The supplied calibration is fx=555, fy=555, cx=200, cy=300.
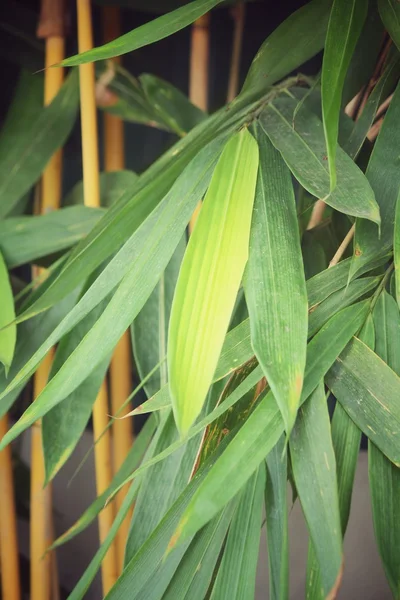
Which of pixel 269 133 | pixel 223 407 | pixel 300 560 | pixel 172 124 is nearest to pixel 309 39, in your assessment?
pixel 269 133

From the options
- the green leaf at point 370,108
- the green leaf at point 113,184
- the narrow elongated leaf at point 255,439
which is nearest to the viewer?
the narrow elongated leaf at point 255,439

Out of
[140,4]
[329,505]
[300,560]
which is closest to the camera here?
[329,505]

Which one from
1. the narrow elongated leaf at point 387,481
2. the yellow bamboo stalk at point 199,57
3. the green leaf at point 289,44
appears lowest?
the narrow elongated leaf at point 387,481

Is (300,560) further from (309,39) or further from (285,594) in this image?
(309,39)

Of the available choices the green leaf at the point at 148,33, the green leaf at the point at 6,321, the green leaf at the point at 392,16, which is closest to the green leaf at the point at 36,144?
the green leaf at the point at 6,321

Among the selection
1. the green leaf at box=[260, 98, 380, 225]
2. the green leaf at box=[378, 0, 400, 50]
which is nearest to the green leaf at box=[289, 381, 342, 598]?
the green leaf at box=[260, 98, 380, 225]

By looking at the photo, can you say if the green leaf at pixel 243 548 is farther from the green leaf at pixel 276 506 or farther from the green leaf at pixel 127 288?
the green leaf at pixel 127 288
